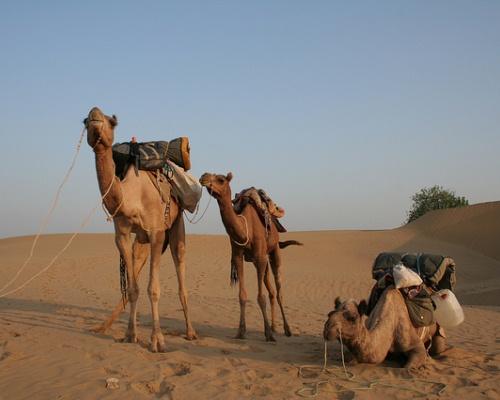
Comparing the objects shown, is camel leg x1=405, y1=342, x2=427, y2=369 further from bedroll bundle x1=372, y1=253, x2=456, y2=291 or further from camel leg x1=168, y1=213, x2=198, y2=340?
camel leg x1=168, y1=213, x2=198, y2=340

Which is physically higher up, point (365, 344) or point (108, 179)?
point (108, 179)

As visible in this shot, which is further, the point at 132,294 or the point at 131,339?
the point at 132,294

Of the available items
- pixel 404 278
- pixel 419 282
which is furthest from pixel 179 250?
pixel 419 282

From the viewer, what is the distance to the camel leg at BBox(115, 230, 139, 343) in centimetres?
741

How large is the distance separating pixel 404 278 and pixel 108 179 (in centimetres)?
392

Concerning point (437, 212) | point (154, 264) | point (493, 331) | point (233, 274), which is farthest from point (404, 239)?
point (154, 264)

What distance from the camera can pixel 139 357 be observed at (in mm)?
6312

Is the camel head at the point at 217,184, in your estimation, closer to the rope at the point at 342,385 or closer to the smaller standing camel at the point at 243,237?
the smaller standing camel at the point at 243,237

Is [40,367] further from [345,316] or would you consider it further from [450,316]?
[450,316]

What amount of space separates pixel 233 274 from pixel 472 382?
181 inches

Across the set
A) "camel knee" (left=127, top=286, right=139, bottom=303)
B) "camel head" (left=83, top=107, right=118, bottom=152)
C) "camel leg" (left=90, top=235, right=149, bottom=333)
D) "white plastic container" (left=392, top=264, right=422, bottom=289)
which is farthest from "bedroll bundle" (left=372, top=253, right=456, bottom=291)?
"camel head" (left=83, top=107, right=118, bottom=152)

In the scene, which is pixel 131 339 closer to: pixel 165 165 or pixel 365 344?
pixel 165 165

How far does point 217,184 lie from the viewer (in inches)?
323

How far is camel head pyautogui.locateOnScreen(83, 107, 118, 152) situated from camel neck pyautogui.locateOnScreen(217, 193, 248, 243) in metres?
2.40
